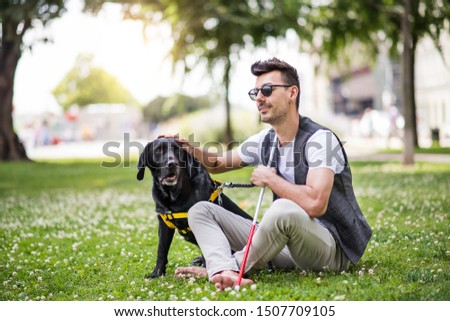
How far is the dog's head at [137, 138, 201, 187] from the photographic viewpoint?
16.7ft

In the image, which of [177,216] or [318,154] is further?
[177,216]

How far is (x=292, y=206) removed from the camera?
4414mm

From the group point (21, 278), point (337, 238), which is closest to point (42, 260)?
point (21, 278)

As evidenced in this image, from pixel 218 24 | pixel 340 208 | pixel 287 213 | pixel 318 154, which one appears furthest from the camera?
pixel 218 24

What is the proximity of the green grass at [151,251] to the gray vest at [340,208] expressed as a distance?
244 mm

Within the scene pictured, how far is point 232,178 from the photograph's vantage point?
50.1 ft

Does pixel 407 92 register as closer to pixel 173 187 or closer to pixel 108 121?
pixel 173 187

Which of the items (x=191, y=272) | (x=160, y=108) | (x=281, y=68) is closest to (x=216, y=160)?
(x=191, y=272)

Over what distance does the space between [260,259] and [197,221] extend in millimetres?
592

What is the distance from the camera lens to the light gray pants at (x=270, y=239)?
14.5ft

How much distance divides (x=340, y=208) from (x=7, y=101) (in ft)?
71.7

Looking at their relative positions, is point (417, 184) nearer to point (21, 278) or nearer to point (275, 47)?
point (21, 278)

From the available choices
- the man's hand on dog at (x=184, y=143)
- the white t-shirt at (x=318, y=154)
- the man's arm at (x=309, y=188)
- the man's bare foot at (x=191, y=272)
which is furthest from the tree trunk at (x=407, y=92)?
the man's arm at (x=309, y=188)

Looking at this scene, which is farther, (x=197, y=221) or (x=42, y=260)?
(x=42, y=260)
